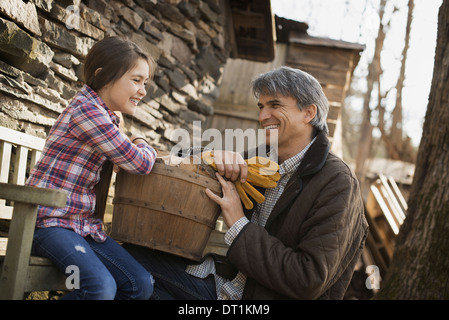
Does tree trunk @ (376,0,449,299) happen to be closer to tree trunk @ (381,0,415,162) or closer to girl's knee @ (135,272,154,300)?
girl's knee @ (135,272,154,300)

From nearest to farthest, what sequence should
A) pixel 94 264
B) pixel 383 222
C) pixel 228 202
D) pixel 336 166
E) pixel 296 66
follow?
pixel 94 264 < pixel 228 202 < pixel 336 166 < pixel 383 222 < pixel 296 66

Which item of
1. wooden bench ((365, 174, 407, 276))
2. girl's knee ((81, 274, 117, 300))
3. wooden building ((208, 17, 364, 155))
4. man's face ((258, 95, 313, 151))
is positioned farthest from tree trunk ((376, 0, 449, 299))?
wooden building ((208, 17, 364, 155))

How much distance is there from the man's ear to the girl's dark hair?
95cm

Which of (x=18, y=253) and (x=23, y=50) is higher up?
(x=23, y=50)

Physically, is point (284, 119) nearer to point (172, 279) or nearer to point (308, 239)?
point (308, 239)

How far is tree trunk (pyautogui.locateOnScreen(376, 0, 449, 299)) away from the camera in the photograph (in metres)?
3.12

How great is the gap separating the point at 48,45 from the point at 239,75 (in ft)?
21.3

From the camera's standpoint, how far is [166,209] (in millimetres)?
2088

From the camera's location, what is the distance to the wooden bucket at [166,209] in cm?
209

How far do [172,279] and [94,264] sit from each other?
0.52 metres

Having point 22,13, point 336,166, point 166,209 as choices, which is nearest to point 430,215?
point 336,166

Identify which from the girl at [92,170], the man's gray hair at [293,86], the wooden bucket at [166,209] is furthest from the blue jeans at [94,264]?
the man's gray hair at [293,86]
